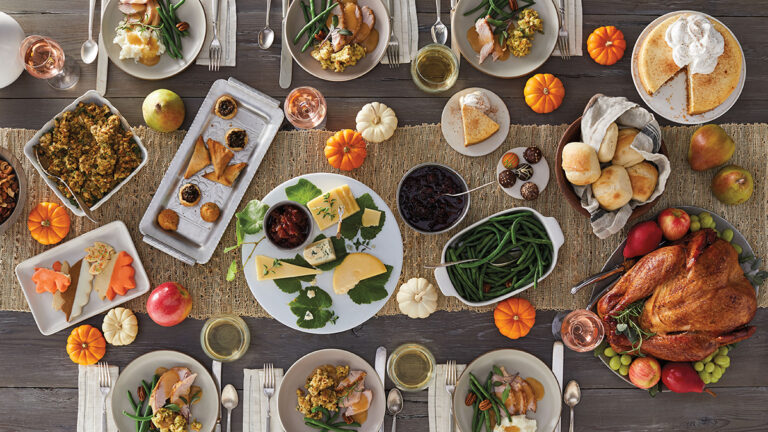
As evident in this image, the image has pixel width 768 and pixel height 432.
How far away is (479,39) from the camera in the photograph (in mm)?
2344

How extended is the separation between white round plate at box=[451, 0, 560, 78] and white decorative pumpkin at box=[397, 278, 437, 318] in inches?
38.7

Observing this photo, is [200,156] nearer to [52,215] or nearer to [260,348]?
[52,215]

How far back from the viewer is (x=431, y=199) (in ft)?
7.36

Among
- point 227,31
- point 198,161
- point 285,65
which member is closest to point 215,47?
point 227,31

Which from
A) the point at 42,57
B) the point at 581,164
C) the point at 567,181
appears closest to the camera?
the point at 581,164

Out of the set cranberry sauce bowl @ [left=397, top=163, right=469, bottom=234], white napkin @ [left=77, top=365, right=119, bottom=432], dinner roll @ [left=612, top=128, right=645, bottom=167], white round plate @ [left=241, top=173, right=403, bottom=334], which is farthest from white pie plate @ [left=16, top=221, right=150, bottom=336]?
dinner roll @ [left=612, top=128, right=645, bottom=167]

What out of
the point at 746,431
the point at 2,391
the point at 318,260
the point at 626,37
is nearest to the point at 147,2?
the point at 318,260

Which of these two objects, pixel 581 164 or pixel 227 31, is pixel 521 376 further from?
pixel 227 31

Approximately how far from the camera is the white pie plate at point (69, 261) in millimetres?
2297

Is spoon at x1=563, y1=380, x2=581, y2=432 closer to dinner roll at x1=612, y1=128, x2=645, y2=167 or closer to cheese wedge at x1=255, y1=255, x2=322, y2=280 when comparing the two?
dinner roll at x1=612, y1=128, x2=645, y2=167

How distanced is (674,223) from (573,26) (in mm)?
981

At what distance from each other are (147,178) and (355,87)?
1.02m

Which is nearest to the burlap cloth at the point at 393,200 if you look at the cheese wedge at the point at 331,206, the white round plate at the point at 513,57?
the cheese wedge at the point at 331,206

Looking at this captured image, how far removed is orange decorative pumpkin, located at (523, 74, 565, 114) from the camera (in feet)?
7.64
